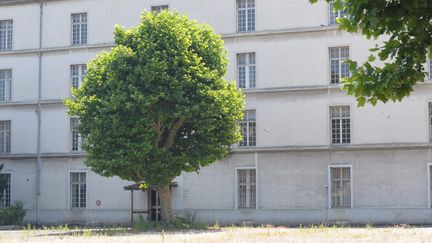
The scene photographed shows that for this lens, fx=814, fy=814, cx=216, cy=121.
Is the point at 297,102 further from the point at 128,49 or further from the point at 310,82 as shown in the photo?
the point at 128,49

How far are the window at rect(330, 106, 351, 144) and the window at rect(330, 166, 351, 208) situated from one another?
1385 mm

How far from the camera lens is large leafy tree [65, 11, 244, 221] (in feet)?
105

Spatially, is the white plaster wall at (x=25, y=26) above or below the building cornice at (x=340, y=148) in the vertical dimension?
above

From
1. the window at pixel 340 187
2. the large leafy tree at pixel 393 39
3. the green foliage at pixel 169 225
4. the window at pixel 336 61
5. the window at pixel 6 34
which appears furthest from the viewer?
the window at pixel 6 34

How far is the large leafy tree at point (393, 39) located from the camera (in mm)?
9148

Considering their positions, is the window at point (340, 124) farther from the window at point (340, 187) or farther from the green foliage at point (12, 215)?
the green foliage at point (12, 215)

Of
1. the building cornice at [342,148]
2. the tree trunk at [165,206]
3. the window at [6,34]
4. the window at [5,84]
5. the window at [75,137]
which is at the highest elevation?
the window at [6,34]

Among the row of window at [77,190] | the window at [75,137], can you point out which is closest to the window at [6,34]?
the window at [75,137]

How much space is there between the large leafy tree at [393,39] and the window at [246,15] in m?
30.9

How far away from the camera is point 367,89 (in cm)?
985

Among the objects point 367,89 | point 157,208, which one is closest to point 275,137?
point 157,208

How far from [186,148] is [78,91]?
511 centimetres

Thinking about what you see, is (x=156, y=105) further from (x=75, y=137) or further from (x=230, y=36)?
(x=75, y=137)

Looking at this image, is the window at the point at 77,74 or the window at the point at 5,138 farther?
the window at the point at 5,138
